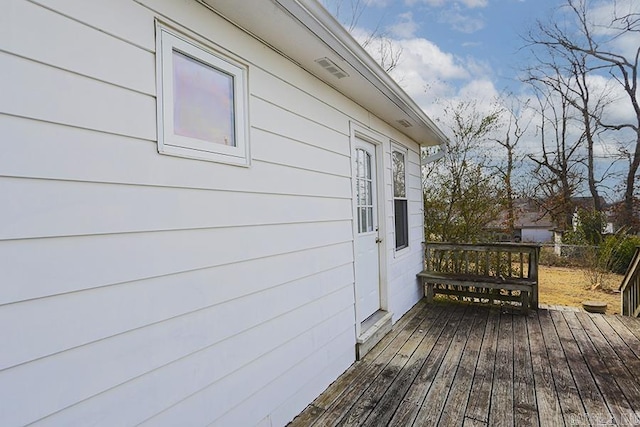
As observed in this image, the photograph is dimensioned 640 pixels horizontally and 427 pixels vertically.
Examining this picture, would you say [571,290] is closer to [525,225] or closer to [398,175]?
[398,175]

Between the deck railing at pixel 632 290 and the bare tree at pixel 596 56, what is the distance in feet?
31.5

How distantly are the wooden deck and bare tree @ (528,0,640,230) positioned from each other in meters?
11.8

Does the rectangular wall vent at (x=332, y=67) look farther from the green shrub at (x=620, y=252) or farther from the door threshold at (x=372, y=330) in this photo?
the green shrub at (x=620, y=252)

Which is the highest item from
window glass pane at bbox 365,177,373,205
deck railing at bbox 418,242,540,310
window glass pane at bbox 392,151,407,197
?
window glass pane at bbox 392,151,407,197

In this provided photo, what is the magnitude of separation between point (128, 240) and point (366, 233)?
104 inches

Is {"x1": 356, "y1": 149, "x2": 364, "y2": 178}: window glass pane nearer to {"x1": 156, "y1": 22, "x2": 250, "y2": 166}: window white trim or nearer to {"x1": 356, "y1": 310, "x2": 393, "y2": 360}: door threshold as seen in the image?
{"x1": 356, "y1": 310, "x2": 393, "y2": 360}: door threshold

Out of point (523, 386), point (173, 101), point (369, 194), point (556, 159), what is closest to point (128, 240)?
point (173, 101)

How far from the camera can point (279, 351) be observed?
2.22 m

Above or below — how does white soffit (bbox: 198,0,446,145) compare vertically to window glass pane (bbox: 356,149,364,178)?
above

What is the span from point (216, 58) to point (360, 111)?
1.99 meters

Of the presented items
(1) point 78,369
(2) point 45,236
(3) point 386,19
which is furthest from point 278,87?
(3) point 386,19

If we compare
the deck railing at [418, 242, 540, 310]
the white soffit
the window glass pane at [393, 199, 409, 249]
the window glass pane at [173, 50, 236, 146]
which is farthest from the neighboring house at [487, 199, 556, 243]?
the window glass pane at [173, 50, 236, 146]

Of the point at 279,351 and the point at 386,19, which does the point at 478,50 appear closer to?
the point at 386,19

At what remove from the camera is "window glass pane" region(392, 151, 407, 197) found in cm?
455
